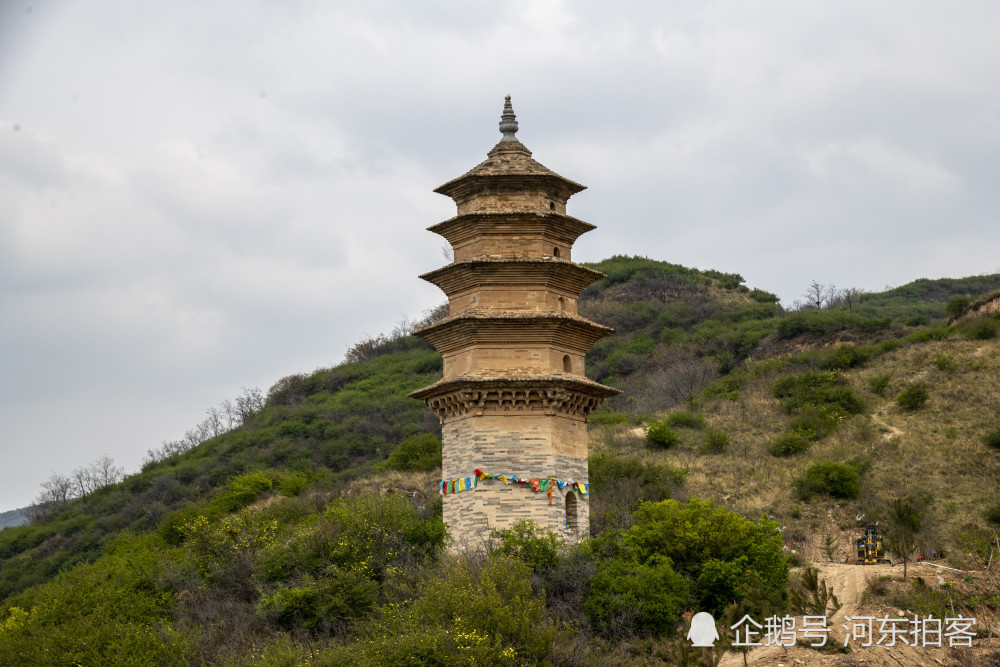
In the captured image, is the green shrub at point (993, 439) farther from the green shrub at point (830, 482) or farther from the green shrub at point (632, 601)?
the green shrub at point (632, 601)

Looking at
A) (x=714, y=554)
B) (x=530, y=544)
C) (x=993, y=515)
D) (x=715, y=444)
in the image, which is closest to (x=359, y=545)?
(x=530, y=544)

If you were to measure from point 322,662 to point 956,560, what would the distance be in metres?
16.3

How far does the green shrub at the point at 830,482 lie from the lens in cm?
4266

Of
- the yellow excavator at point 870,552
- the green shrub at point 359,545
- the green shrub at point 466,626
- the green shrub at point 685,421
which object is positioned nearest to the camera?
the green shrub at point 466,626

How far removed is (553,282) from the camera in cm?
2745

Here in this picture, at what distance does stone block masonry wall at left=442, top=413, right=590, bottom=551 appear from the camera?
85.5 feet

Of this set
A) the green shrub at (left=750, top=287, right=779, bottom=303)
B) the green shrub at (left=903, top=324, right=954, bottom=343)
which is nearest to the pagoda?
Result: the green shrub at (left=903, top=324, right=954, bottom=343)

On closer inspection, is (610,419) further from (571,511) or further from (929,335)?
(571,511)

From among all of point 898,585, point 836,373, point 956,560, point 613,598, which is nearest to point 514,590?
point 613,598

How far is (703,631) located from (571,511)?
400 cm

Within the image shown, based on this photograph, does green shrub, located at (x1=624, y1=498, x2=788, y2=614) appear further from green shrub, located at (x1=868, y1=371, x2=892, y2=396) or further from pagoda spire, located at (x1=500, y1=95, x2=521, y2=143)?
green shrub, located at (x1=868, y1=371, x2=892, y2=396)

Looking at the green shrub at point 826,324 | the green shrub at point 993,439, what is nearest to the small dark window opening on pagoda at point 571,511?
the green shrub at point 993,439

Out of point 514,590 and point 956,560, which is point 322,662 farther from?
point 956,560

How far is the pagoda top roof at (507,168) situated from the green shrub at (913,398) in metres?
25.0
